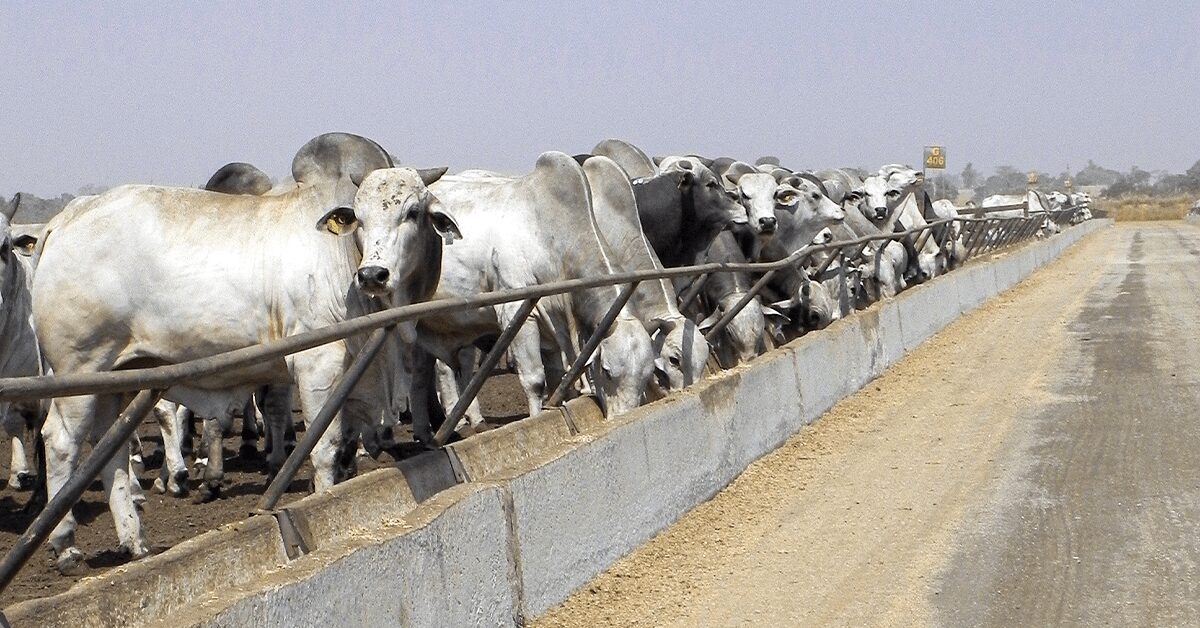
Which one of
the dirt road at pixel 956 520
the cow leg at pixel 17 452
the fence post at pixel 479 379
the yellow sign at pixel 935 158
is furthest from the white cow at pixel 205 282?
the yellow sign at pixel 935 158

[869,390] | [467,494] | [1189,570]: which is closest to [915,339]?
[869,390]

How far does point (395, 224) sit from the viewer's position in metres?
8.28

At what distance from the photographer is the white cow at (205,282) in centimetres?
831

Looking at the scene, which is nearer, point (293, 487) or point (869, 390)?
point (293, 487)

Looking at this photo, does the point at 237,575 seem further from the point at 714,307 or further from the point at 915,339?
the point at 915,339

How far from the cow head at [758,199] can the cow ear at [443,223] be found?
7.59 meters

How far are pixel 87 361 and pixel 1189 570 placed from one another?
621 cm

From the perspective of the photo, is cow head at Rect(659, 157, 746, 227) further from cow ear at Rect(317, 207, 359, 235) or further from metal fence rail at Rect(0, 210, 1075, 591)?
cow ear at Rect(317, 207, 359, 235)

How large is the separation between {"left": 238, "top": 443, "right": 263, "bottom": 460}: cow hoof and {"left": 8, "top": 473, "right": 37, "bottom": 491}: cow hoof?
1.74 m

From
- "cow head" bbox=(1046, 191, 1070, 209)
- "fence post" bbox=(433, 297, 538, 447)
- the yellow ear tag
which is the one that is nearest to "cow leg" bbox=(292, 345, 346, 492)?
the yellow ear tag

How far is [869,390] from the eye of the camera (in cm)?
1395

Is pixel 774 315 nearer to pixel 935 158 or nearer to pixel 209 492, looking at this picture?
pixel 209 492

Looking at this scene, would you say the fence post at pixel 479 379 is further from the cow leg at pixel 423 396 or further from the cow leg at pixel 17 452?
the cow leg at pixel 17 452

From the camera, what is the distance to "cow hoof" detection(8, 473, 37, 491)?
1158cm
